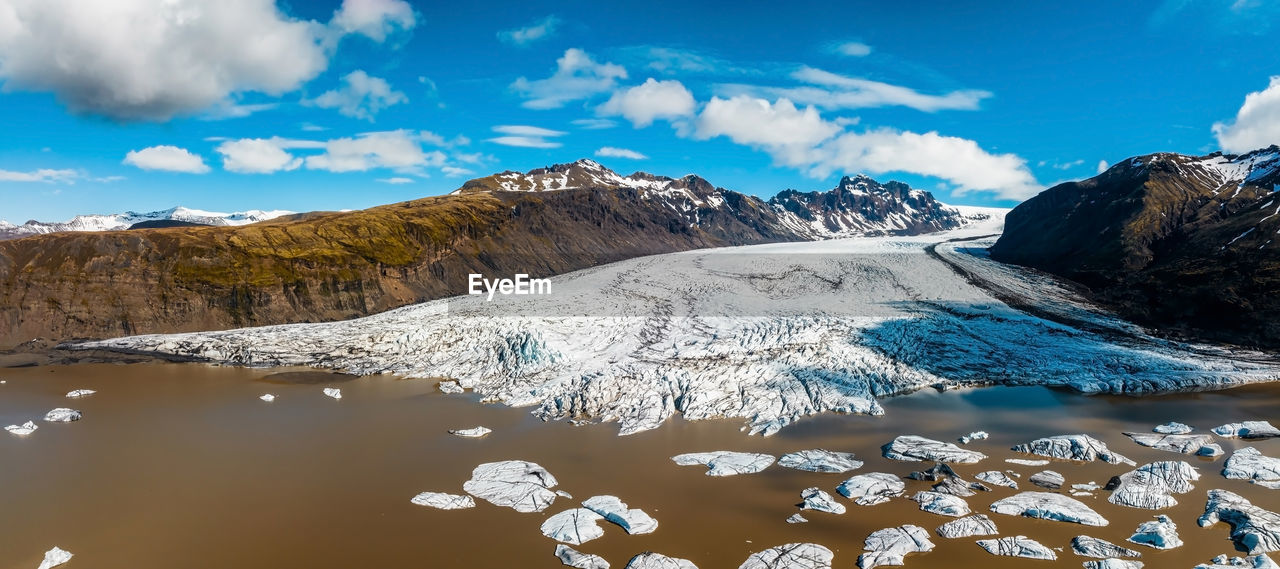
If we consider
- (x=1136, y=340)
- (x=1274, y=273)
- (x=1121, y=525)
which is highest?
(x=1274, y=273)

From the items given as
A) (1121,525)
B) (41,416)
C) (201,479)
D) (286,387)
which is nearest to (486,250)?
(286,387)

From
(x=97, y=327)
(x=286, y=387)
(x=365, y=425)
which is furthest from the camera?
(x=97, y=327)

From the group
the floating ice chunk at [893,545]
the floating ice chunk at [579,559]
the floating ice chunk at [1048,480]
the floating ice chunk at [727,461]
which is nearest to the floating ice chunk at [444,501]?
the floating ice chunk at [579,559]

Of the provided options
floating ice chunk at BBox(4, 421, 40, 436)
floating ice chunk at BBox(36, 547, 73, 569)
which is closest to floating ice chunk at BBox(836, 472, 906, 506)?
floating ice chunk at BBox(36, 547, 73, 569)

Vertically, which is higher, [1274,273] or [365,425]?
[1274,273]

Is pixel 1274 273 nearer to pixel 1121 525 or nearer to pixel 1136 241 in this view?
pixel 1136 241

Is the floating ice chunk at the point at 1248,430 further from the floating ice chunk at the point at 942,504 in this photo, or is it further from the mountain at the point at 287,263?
the mountain at the point at 287,263
